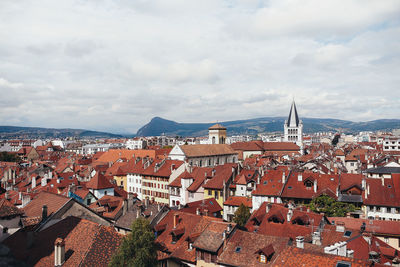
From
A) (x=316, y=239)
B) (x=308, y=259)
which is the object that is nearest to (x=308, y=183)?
(x=316, y=239)

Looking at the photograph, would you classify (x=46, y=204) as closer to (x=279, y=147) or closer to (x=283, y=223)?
(x=283, y=223)

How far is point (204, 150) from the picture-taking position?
116000mm

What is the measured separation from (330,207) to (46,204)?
132 feet

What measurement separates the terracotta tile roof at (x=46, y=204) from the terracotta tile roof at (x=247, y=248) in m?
18.6

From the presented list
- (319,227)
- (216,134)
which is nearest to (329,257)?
(319,227)

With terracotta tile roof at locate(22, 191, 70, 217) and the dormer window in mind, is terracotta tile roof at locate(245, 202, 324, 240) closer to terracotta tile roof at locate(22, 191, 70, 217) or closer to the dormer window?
the dormer window

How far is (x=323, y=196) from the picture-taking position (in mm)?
52594

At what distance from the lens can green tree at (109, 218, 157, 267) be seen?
1100 inches

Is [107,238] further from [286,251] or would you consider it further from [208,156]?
[208,156]

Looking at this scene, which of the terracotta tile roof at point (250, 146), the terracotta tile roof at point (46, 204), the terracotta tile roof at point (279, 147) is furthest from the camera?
the terracotta tile roof at point (279, 147)

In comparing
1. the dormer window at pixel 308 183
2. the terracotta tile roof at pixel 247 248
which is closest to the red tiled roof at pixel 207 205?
the dormer window at pixel 308 183

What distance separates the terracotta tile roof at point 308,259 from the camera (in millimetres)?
24594

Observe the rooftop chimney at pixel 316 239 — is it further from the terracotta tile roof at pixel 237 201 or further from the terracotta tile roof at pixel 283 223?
Answer: the terracotta tile roof at pixel 237 201

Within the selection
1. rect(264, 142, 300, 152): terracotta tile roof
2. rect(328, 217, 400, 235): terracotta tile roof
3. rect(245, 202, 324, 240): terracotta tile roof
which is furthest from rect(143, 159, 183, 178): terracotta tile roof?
rect(264, 142, 300, 152): terracotta tile roof
